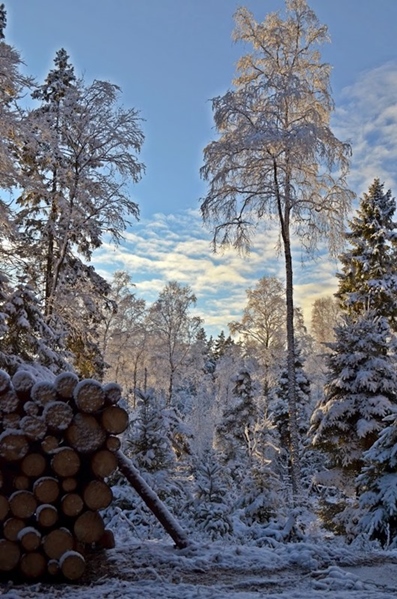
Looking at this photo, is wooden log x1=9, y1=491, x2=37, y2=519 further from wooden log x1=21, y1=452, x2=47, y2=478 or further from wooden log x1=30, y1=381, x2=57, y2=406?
wooden log x1=30, y1=381, x2=57, y2=406

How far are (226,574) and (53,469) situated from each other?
6.21 ft

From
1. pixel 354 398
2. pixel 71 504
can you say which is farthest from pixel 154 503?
pixel 354 398

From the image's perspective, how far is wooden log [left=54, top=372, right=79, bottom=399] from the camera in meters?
4.70

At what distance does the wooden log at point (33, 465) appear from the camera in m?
4.47

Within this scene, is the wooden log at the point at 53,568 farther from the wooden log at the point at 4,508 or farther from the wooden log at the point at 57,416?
the wooden log at the point at 57,416

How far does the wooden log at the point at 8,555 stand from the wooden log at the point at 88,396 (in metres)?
1.29

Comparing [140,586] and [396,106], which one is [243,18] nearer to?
[396,106]

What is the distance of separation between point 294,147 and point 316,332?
24041 mm

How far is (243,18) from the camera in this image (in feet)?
47.5

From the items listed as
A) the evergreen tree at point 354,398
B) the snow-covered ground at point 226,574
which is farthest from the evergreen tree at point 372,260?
the snow-covered ground at point 226,574

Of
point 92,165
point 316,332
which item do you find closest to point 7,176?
point 92,165

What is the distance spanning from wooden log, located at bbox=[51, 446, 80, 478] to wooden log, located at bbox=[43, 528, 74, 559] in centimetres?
48

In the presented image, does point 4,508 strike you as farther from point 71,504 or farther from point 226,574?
point 226,574

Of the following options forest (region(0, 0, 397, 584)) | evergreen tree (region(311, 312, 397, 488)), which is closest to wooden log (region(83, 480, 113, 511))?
forest (region(0, 0, 397, 584))
